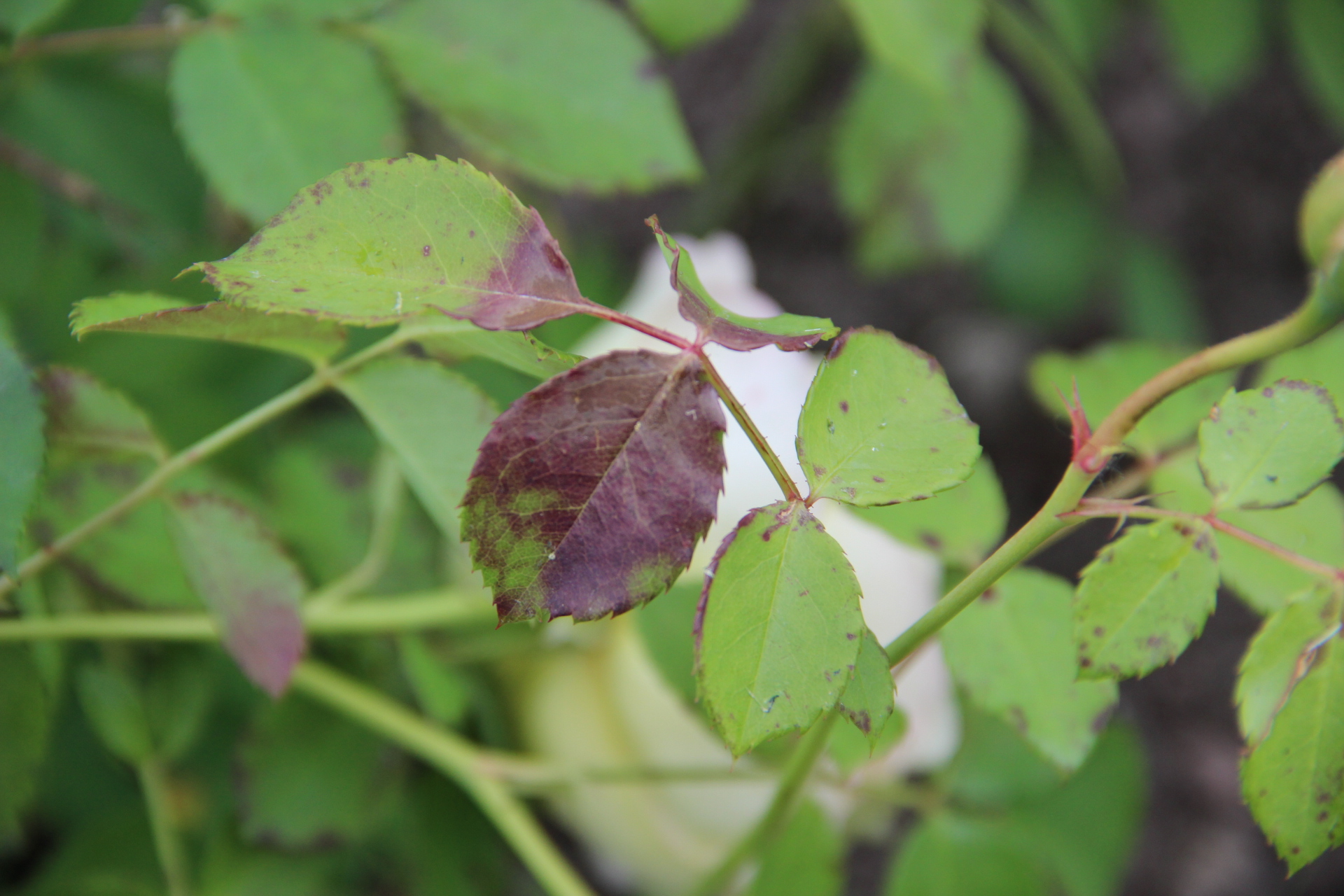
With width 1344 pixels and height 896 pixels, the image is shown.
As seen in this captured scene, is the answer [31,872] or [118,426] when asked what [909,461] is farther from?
[31,872]

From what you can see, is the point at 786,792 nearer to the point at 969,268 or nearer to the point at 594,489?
the point at 594,489

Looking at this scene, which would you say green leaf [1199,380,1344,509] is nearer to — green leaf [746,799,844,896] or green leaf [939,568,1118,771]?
green leaf [939,568,1118,771]

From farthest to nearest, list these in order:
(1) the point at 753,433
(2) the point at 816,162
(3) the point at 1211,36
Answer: (2) the point at 816,162 < (3) the point at 1211,36 < (1) the point at 753,433

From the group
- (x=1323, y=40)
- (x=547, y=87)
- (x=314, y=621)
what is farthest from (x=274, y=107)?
(x=1323, y=40)

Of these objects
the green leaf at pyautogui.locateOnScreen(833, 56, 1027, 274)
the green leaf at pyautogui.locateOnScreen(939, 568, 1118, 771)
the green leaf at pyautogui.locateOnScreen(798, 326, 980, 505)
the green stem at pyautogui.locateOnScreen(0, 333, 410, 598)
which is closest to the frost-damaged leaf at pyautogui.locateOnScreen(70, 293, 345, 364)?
the green stem at pyautogui.locateOnScreen(0, 333, 410, 598)

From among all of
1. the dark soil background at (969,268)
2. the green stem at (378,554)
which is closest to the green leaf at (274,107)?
the green stem at (378,554)
